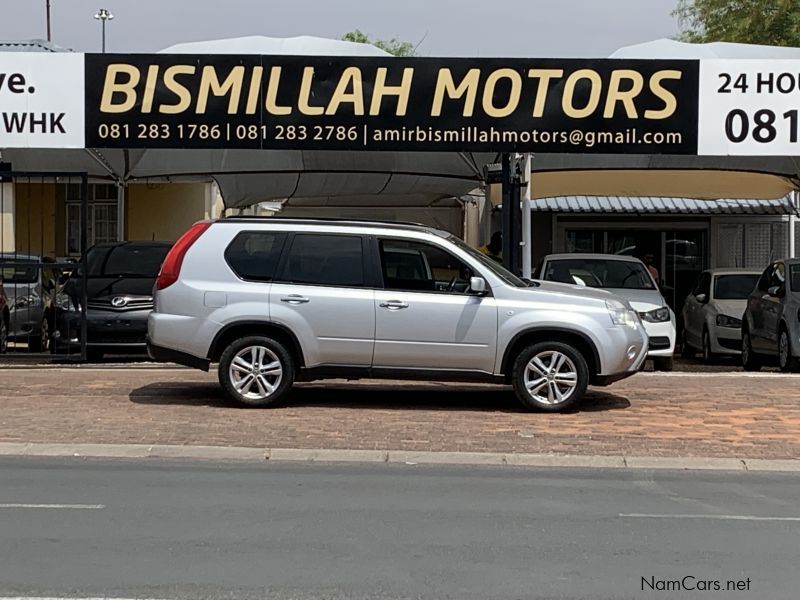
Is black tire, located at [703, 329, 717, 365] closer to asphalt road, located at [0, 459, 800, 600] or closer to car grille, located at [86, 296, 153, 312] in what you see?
car grille, located at [86, 296, 153, 312]

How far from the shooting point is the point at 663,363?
1641cm

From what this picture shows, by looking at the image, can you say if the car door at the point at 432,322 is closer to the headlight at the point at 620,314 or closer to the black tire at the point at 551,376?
the black tire at the point at 551,376

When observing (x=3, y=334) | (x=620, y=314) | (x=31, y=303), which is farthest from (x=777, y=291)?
(x=3, y=334)

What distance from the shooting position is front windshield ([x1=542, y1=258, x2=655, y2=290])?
56.4 ft

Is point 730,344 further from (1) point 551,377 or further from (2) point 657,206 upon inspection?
(1) point 551,377

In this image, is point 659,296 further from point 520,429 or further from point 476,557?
point 476,557

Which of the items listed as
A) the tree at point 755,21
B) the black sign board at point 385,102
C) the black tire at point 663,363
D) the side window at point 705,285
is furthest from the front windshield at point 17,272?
the tree at point 755,21

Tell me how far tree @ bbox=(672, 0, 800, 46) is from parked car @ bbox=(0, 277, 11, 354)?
2135 cm

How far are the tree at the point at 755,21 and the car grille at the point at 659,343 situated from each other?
54.4 ft

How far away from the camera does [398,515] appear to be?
7465mm

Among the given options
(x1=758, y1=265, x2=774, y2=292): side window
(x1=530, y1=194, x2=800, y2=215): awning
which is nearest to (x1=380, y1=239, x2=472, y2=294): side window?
(x1=758, y1=265, x2=774, y2=292): side window

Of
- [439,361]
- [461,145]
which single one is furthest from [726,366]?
[439,361]

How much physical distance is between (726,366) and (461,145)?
7365 millimetres

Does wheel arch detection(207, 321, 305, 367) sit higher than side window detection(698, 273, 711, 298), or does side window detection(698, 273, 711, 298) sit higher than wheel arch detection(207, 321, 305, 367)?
side window detection(698, 273, 711, 298)
